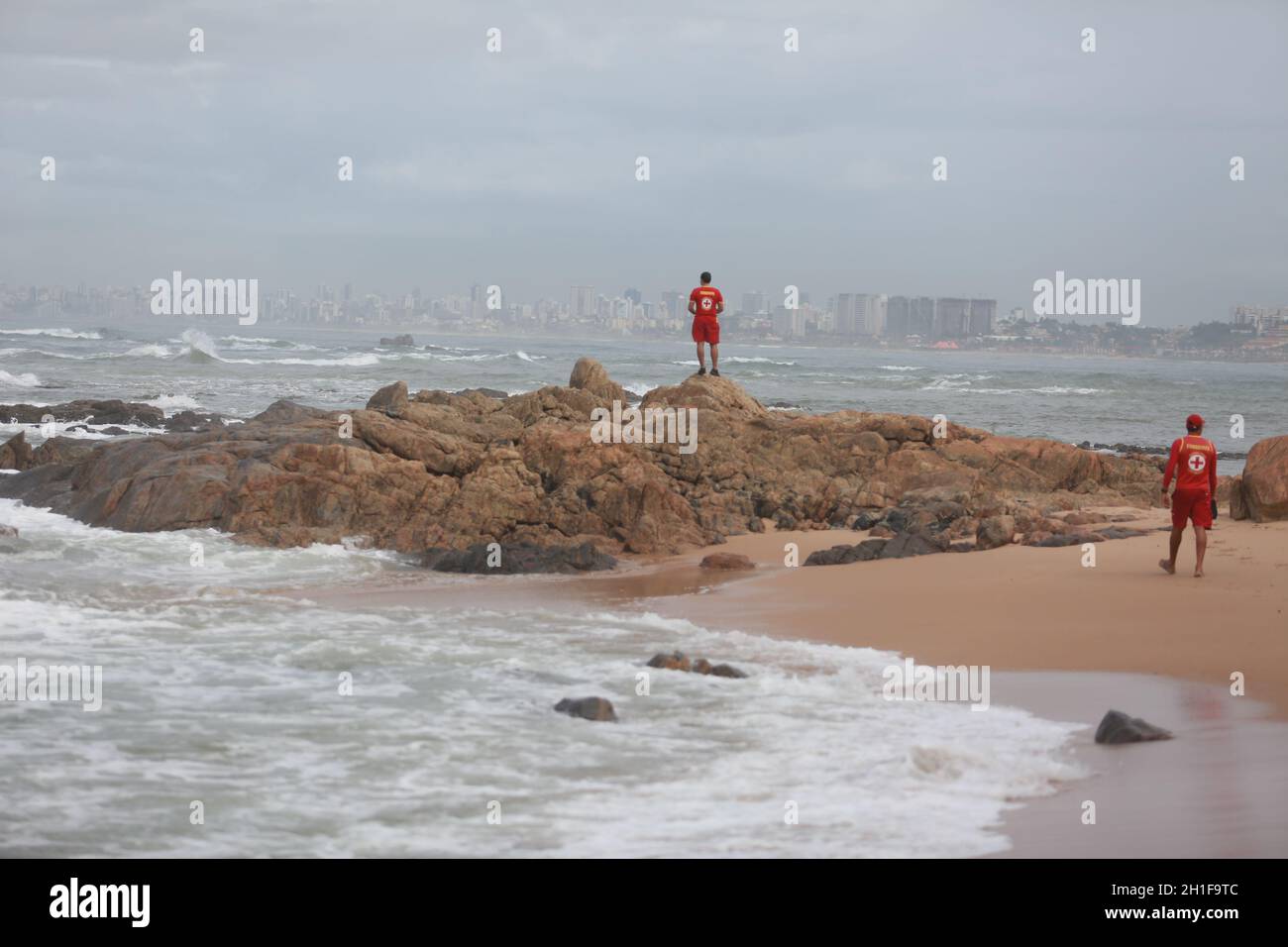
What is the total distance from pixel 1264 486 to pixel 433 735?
30.3ft

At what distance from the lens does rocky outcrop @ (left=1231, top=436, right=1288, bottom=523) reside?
1243 cm

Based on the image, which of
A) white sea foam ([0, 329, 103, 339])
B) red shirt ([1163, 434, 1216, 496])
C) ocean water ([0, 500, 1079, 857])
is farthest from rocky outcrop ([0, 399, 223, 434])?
white sea foam ([0, 329, 103, 339])

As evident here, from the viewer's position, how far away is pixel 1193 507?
35.3 ft

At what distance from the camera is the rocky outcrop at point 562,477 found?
13.9 m

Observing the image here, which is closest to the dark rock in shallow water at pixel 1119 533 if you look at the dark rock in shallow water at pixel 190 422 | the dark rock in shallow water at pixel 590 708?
the dark rock in shallow water at pixel 590 708

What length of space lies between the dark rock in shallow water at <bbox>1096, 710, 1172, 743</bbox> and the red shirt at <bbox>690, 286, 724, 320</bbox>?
11346mm

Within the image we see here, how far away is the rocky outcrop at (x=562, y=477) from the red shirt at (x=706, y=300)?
37.8 inches

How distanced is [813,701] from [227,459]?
920 centimetres

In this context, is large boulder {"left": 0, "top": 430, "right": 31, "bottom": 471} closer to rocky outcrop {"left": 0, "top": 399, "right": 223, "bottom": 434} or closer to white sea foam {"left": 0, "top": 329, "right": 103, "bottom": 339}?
rocky outcrop {"left": 0, "top": 399, "right": 223, "bottom": 434}

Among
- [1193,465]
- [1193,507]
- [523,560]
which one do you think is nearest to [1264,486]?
[1193,465]

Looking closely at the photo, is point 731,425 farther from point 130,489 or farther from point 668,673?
point 668,673

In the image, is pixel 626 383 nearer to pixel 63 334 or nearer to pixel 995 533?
pixel 995 533
